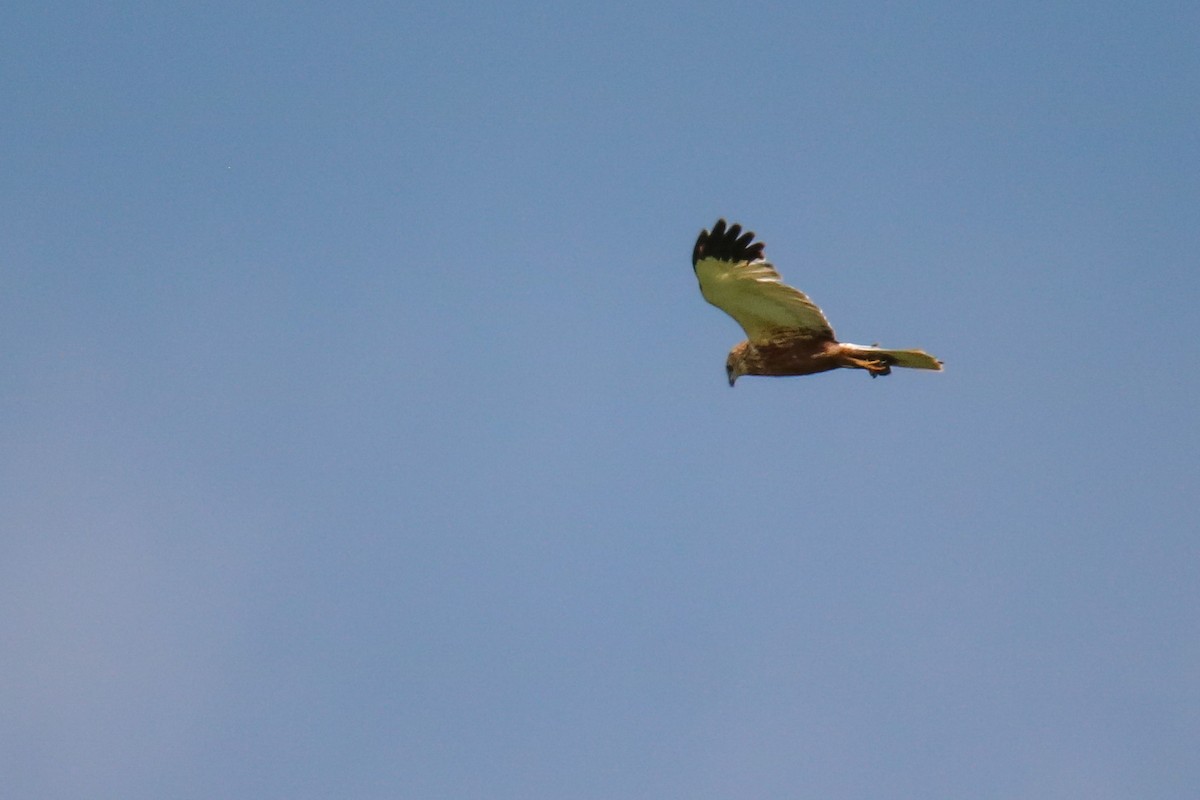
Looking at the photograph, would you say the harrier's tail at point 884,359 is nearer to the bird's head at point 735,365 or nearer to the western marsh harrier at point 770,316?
the western marsh harrier at point 770,316

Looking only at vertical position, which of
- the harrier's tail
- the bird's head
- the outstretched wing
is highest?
the outstretched wing

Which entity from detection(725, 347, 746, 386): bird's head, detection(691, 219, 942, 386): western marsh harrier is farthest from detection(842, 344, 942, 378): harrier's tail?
detection(725, 347, 746, 386): bird's head

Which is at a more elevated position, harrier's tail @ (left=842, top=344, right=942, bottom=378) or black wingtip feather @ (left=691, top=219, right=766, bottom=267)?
black wingtip feather @ (left=691, top=219, right=766, bottom=267)

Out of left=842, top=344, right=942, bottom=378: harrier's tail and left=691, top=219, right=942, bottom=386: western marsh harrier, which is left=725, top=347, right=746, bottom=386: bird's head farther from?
left=842, top=344, right=942, bottom=378: harrier's tail

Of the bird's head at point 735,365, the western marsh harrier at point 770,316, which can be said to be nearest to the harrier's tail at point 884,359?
the western marsh harrier at point 770,316

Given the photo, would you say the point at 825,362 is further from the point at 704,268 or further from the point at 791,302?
the point at 704,268

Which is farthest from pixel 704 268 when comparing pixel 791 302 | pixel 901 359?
pixel 901 359

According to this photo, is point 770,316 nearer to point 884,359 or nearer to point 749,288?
point 749,288

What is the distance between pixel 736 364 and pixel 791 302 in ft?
4.57

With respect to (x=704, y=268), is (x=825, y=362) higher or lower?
lower

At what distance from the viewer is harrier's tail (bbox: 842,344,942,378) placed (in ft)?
46.6

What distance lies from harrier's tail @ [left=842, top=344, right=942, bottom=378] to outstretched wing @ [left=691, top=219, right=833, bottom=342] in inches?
17.5

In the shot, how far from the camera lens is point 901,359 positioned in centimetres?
1435

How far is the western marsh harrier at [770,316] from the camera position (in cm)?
1441
